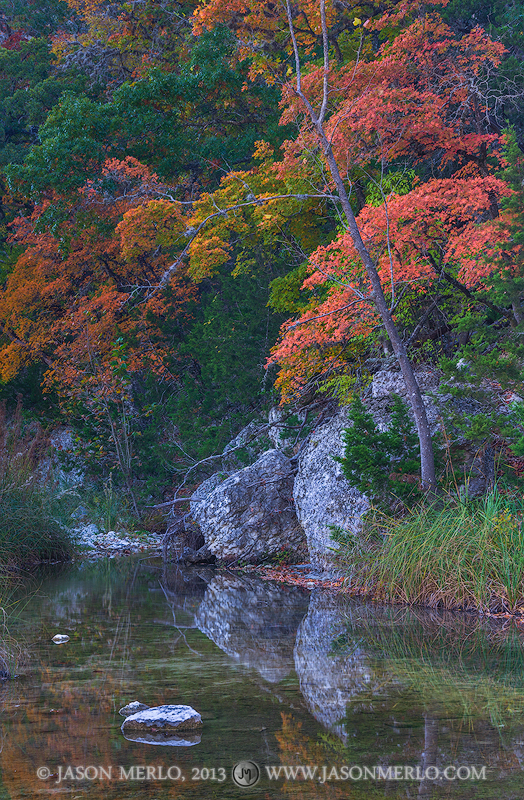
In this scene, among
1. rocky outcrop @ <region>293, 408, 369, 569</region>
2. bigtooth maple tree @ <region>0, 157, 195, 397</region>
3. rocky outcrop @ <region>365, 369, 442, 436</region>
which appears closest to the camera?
rocky outcrop @ <region>293, 408, 369, 569</region>

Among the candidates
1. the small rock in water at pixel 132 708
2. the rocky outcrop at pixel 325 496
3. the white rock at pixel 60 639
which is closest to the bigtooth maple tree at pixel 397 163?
the rocky outcrop at pixel 325 496

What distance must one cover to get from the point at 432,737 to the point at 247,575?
24.2ft

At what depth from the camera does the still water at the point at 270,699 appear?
3.60m

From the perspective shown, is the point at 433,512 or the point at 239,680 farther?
the point at 433,512

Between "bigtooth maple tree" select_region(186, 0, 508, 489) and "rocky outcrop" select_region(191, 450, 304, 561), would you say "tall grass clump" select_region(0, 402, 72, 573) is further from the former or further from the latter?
"bigtooth maple tree" select_region(186, 0, 508, 489)

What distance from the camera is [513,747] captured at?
388cm

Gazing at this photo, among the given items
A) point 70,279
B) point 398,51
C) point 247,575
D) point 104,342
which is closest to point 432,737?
point 247,575

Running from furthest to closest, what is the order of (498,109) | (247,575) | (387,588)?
(498,109) → (247,575) → (387,588)

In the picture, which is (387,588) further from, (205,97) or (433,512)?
(205,97)

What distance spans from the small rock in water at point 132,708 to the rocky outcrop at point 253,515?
7.44 m

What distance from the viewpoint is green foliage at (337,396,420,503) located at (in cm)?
940

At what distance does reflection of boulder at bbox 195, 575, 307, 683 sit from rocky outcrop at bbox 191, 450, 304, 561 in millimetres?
1291

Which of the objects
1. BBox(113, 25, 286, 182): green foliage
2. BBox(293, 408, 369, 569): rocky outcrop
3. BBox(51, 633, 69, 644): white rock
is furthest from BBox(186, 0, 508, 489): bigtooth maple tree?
BBox(51, 633, 69, 644): white rock

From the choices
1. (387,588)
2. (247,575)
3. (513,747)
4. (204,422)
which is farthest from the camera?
(204,422)
